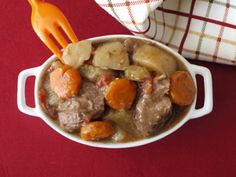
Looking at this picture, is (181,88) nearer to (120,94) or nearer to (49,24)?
(120,94)

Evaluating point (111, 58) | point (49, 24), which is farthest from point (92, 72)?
point (49, 24)

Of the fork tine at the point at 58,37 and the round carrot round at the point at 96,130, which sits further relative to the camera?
the fork tine at the point at 58,37

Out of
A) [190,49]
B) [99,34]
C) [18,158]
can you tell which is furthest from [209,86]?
[18,158]

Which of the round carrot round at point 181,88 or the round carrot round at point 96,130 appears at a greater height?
the round carrot round at point 181,88

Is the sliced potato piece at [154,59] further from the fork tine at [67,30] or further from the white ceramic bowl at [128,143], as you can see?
the fork tine at [67,30]

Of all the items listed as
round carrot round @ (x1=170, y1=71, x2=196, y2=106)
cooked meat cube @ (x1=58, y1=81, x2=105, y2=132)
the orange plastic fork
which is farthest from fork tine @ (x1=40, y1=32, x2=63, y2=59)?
round carrot round @ (x1=170, y1=71, x2=196, y2=106)

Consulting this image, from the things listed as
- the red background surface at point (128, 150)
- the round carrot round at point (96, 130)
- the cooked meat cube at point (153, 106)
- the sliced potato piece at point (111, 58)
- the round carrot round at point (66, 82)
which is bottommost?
the red background surface at point (128, 150)

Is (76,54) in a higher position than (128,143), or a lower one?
higher

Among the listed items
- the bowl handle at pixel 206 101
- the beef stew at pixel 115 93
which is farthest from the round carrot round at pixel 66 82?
the bowl handle at pixel 206 101
